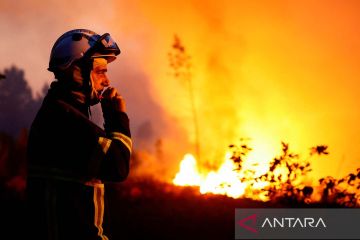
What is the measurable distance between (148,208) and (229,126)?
6761 mm

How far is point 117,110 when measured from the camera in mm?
3357

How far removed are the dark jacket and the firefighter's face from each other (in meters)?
0.39

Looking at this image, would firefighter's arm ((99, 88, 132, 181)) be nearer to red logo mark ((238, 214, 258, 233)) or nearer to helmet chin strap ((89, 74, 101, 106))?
helmet chin strap ((89, 74, 101, 106))

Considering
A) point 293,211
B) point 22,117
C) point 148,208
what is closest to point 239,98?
point 148,208

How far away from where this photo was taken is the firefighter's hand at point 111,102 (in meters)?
3.36

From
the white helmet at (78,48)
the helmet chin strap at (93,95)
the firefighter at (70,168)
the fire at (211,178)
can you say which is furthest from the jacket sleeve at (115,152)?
the fire at (211,178)

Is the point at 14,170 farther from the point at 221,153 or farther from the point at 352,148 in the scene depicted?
the point at 352,148

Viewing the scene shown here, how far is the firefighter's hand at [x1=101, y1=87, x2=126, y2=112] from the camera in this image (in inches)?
132

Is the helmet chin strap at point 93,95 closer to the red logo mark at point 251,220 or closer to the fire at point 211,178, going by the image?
the red logo mark at point 251,220

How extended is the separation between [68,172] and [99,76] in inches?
30.8
